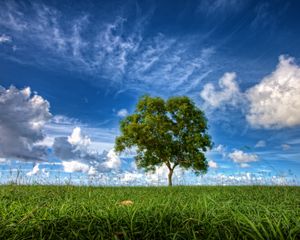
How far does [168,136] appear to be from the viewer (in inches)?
1331

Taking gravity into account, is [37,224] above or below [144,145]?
below

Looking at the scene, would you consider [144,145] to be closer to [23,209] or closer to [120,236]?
[23,209]

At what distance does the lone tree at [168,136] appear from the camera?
33812 mm

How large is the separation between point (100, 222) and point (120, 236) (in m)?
0.56

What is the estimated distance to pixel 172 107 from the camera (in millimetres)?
35312

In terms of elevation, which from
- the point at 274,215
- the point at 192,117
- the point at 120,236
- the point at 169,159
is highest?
the point at 192,117

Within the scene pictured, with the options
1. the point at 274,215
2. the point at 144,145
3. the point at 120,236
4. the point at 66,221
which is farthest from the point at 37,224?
the point at 144,145

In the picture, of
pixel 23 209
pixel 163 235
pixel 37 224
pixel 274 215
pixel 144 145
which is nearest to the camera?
pixel 163 235

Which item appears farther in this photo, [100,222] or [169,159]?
[169,159]

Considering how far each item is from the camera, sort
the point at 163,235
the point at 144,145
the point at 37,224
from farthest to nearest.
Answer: the point at 144,145
the point at 37,224
the point at 163,235

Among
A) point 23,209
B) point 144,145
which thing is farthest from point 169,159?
point 23,209

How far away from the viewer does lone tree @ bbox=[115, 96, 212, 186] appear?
33.8 m

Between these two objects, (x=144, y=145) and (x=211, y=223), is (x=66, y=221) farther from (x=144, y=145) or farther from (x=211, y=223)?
(x=144, y=145)

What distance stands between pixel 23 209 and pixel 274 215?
14.9 feet
